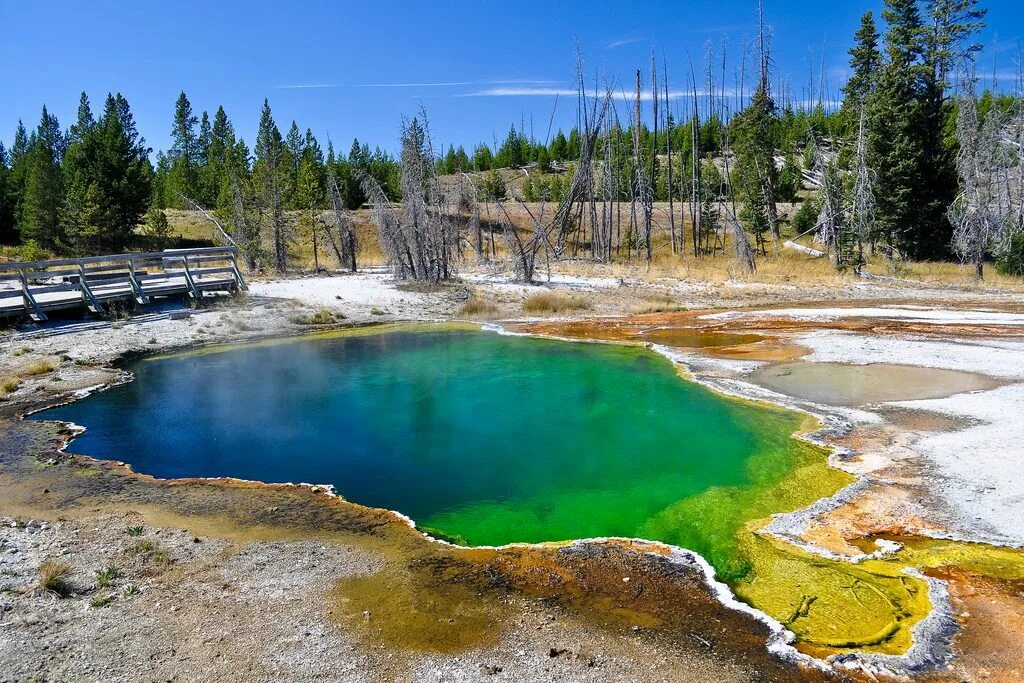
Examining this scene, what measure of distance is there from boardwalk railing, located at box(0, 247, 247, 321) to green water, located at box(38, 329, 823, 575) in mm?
4082

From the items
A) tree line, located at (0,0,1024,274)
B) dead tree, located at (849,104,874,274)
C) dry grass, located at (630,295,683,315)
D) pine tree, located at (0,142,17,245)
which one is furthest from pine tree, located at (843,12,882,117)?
pine tree, located at (0,142,17,245)

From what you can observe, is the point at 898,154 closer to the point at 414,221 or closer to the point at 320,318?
the point at 414,221

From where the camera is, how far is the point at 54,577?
5496 mm

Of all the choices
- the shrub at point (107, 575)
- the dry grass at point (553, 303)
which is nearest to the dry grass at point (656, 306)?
the dry grass at point (553, 303)

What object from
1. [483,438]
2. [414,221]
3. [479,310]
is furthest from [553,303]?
[483,438]

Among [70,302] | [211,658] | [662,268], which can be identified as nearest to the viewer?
[211,658]

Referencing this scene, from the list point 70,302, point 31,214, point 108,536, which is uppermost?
point 31,214

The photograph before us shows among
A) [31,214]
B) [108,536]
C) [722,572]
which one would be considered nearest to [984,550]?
[722,572]

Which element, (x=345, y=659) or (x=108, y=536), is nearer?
(x=345, y=659)

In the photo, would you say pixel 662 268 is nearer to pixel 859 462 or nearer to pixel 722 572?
pixel 859 462

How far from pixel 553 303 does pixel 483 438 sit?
42.7 ft

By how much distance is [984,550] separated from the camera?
20.0ft

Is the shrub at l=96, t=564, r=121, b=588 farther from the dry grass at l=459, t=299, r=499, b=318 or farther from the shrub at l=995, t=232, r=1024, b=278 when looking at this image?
the shrub at l=995, t=232, r=1024, b=278

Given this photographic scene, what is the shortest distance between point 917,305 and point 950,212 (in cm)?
812
